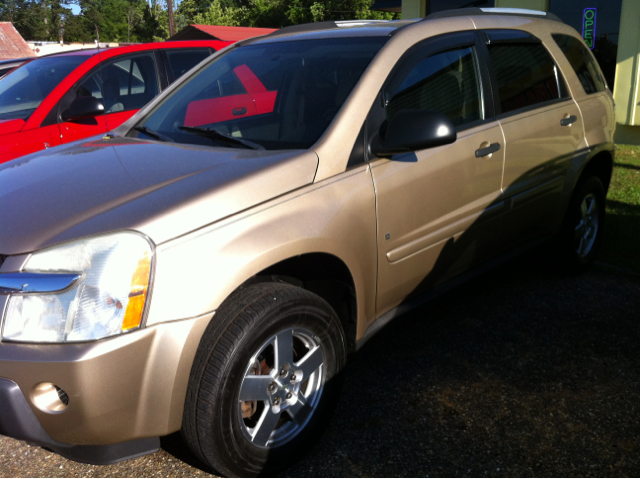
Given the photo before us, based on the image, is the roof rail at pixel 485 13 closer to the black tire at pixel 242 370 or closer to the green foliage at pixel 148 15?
the black tire at pixel 242 370

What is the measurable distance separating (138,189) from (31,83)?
4.47 metres

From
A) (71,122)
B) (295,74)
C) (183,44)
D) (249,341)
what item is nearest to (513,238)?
(295,74)

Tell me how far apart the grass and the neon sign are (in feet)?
13.9

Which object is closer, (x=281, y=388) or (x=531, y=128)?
Answer: (x=281, y=388)

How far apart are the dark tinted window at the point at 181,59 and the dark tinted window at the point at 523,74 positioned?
379 cm

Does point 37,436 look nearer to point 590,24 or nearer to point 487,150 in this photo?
point 487,150

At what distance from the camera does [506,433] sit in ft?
9.29

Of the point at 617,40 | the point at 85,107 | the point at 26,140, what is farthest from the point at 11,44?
the point at 85,107

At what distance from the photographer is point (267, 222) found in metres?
2.37

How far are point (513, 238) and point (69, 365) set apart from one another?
8.83ft

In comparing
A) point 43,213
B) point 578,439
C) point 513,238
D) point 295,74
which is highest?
point 295,74

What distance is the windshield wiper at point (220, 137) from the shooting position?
289cm

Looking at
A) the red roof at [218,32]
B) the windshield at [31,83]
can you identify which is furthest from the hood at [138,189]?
the red roof at [218,32]

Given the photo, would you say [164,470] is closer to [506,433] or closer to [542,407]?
[506,433]
